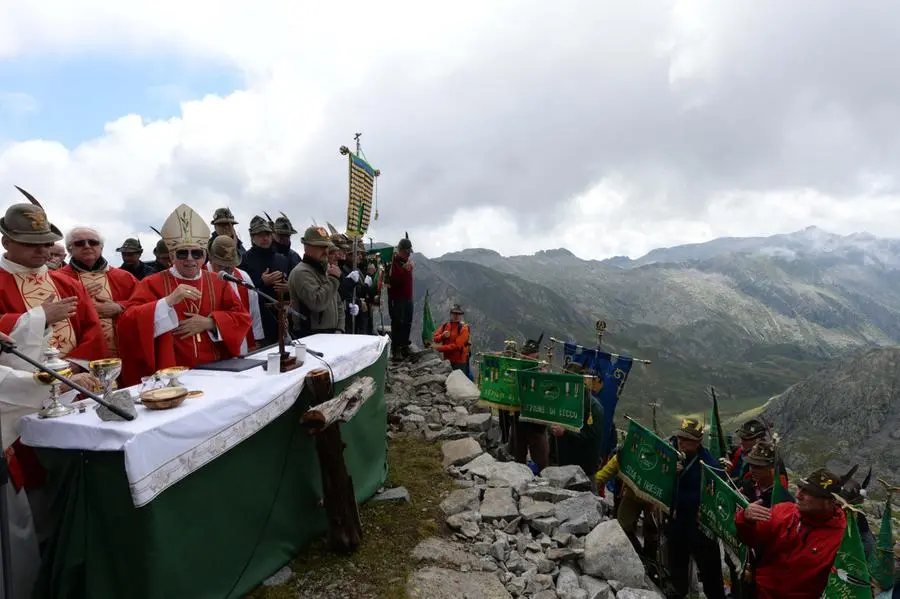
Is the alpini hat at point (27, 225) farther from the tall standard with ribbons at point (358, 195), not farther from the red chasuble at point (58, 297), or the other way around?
the tall standard with ribbons at point (358, 195)

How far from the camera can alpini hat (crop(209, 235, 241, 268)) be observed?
6434 mm

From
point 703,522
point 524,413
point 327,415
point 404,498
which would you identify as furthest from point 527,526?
point 524,413

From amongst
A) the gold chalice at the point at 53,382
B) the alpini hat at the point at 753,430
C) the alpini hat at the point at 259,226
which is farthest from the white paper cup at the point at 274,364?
the alpini hat at the point at 753,430

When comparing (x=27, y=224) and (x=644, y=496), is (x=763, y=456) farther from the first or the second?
(x=27, y=224)

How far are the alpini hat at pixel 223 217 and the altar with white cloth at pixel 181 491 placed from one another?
4.75 meters

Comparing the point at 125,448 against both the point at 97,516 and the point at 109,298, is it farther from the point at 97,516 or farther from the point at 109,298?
the point at 109,298

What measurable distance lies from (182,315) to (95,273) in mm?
1198

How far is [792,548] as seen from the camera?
5605mm

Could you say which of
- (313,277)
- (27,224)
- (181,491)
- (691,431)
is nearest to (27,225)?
(27,224)

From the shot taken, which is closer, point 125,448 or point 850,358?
point 125,448

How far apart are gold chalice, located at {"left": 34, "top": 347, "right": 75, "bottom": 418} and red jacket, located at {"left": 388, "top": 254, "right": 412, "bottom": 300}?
10201 millimetres

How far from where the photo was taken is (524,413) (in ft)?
31.8

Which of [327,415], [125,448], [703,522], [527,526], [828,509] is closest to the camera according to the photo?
[125,448]

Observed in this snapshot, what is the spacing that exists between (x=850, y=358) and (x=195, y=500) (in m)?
174
